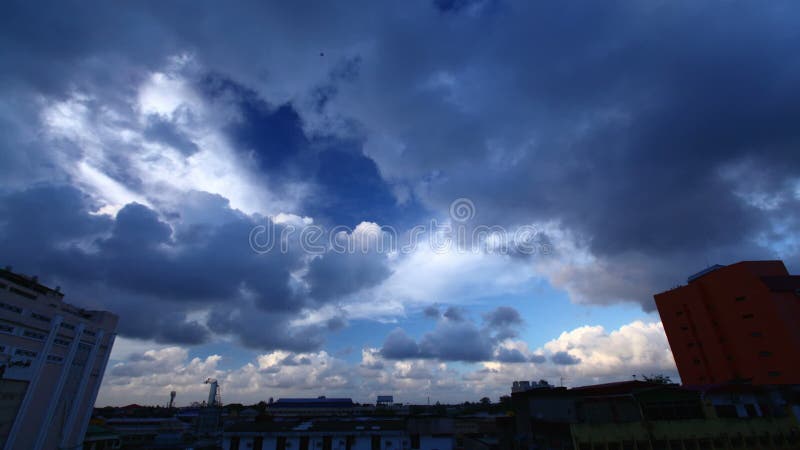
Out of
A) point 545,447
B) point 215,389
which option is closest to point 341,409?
point 215,389

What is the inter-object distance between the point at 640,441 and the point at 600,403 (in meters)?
4.60

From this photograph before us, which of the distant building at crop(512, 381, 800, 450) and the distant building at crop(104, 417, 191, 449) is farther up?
the distant building at crop(512, 381, 800, 450)

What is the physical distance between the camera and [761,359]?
58.4 m

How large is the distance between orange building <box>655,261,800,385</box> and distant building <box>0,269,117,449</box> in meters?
118

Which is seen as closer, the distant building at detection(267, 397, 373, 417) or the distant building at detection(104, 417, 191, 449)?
the distant building at detection(104, 417, 191, 449)

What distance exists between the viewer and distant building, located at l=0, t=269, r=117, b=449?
55.7 meters

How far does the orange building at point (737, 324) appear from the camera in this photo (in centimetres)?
5638

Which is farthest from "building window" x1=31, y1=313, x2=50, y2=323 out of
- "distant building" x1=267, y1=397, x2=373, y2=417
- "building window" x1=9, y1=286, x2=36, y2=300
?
"distant building" x1=267, y1=397, x2=373, y2=417

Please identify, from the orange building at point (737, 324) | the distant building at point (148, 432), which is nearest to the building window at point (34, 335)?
the distant building at point (148, 432)

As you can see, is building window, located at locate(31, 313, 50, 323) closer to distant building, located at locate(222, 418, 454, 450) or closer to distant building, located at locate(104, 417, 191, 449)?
distant building, located at locate(222, 418, 454, 450)

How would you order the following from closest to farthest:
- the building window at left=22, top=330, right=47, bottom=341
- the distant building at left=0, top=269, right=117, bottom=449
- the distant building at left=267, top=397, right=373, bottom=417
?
the distant building at left=0, top=269, right=117, bottom=449, the building window at left=22, top=330, right=47, bottom=341, the distant building at left=267, top=397, right=373, bottom=417

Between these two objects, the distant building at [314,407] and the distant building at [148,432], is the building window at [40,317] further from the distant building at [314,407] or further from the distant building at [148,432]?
A: the distant building at [314,407]

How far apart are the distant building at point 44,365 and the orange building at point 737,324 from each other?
118279 millimetres

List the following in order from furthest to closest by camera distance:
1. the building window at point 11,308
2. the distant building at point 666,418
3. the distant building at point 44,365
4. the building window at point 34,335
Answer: the building window at point 34,335, the distant building at point 44,365, the building window at point 11,308, the distant building at point 666,418
